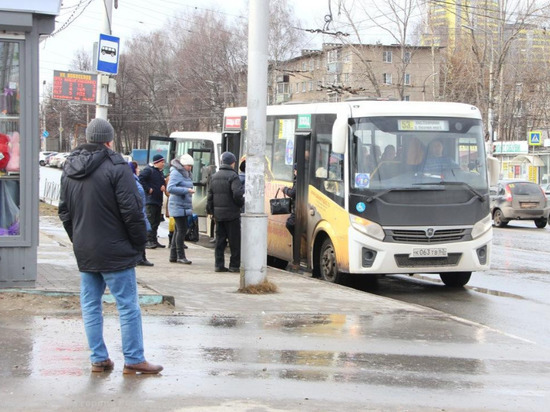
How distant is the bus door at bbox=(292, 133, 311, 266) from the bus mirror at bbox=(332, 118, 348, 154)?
1622mm

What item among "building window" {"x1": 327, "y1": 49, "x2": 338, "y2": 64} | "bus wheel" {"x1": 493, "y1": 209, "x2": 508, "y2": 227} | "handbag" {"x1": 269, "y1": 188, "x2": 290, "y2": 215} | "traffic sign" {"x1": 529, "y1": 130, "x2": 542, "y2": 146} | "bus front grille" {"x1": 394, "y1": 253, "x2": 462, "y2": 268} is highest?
"building window" {"x1": 327, "y1": 49, "x2": 338, "y2": 64}

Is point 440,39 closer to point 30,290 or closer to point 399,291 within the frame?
point 399,291

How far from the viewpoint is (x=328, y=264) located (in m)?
12.8

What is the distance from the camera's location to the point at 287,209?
45.1 feet

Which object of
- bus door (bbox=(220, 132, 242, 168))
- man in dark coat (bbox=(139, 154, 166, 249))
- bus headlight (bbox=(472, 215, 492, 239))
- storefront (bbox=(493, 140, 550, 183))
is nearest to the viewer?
bus headlight (bbox=(472, 215, 492, 239))

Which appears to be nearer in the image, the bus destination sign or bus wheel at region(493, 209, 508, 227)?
the bus destination sign

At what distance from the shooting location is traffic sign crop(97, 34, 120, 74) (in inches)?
603

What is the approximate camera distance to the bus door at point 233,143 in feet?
56.2

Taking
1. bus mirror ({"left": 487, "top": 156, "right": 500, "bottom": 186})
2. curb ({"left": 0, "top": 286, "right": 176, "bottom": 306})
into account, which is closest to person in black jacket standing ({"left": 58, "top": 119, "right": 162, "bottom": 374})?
curb ({"left": 0, "top": 286, "right": 176, "bottom": 306})

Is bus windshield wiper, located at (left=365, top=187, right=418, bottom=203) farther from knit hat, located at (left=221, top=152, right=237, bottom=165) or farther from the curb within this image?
the curb

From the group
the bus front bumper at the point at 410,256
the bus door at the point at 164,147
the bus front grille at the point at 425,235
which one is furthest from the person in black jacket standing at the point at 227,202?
the bus door at the point at 164,147

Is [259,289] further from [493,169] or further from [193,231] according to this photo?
[193,231]

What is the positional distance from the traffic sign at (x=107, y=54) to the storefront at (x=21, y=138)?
629 centimetres

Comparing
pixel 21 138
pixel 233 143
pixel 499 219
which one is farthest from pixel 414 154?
pixel 499 219
